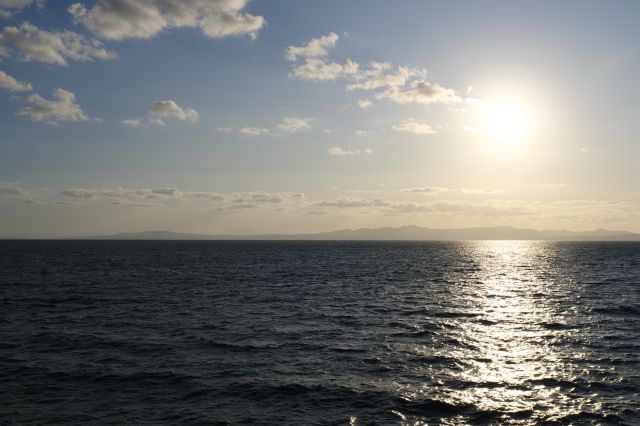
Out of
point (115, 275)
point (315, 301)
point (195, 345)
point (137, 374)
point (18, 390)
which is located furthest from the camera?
point (115, 275)

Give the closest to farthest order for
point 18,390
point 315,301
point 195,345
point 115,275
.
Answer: point 18,390
point 195,345
point 315,301
point 115,275

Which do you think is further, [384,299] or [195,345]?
[384,299]

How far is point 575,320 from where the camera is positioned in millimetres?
44375

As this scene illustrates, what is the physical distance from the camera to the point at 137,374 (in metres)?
26.9

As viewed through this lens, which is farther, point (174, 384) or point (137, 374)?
point (137, 374)

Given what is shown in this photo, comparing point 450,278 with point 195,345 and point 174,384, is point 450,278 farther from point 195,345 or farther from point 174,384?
point 174,384

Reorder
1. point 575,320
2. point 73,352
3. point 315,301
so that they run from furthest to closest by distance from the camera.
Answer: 1. point 315,301
2. point 575,320
3. point 73,352

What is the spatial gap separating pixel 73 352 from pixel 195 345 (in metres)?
7.69

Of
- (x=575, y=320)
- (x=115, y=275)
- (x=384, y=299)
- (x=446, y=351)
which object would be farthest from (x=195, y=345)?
(x=115, y=275)

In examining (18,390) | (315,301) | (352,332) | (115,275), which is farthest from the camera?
(115,275)

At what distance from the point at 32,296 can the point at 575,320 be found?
58995 mm

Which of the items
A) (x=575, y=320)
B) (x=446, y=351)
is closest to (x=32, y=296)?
(x=446, y=351)

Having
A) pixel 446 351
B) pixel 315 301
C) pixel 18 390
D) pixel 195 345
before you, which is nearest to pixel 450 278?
pixel 315 301

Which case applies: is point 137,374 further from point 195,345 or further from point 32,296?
point 32,296
